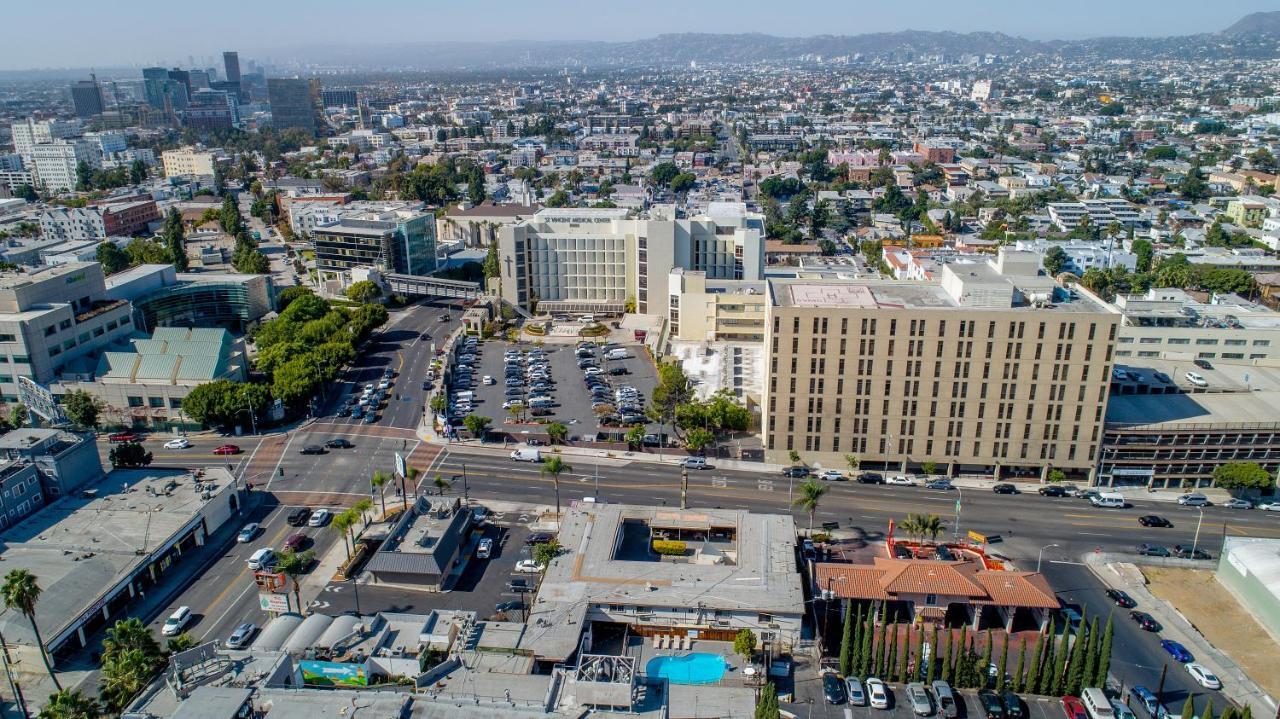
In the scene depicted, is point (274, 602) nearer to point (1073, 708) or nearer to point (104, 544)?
point (104, 544)

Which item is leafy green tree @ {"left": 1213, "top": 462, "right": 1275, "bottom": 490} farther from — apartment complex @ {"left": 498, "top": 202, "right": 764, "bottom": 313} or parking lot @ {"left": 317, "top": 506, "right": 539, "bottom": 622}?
apartment complex @ {"left": 498, "top": 202, "right": 764, "bottom": 313}

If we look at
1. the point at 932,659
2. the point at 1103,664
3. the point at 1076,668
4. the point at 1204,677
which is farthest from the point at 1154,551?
the point at 932,659

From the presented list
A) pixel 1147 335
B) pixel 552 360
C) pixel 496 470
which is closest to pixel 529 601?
pixel 496 470

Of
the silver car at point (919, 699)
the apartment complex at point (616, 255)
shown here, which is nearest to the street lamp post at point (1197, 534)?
the silver car at point (919, 699)

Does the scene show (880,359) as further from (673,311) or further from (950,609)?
(673,311)

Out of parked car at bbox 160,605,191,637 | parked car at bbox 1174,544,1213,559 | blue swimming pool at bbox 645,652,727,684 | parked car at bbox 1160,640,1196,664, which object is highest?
parked car at bbox 160,605,191,637

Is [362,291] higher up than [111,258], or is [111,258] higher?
[111,258]

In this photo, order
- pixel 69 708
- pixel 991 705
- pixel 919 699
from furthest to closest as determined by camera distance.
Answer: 1. pixel 919 699
2. pixel 991 705
3. pixel 69 708

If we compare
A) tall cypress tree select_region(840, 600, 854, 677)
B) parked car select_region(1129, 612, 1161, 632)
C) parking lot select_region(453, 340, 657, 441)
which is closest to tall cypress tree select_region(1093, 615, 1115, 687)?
parked car select_region(1129, 612, 1161, 632)
